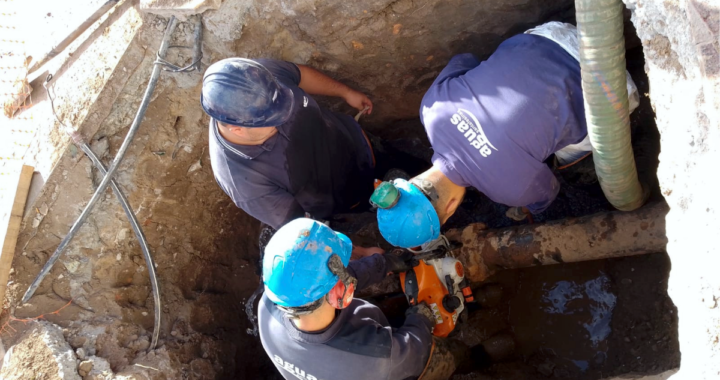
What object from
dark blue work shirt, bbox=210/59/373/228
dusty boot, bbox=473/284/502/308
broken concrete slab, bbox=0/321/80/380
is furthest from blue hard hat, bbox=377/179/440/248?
broken concrete slab, bbox=0/321/80/380

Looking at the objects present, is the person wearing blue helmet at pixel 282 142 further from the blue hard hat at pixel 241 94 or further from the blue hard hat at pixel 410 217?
the blue hard hat at pixel 410 217

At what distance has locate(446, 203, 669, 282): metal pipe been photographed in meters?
2.81

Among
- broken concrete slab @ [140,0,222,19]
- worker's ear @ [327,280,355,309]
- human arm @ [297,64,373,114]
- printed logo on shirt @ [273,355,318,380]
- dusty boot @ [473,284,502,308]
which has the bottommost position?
dusty boot @ [473,284,502,308]

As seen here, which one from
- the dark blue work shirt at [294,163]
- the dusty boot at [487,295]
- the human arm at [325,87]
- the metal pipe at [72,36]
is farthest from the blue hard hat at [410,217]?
the metal pipe at [72,36]

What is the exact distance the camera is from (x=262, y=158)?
2.82m

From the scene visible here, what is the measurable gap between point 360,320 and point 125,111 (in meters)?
1.94

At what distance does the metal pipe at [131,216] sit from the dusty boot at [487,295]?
2.19m

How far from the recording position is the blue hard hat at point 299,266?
2334 mm

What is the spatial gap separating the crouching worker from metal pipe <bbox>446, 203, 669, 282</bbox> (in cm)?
62

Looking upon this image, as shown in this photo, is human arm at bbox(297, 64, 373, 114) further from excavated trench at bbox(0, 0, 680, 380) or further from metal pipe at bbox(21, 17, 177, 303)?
metal pipe at bbox(21, 17, 177, 303)

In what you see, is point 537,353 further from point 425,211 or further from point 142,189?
point 142,189

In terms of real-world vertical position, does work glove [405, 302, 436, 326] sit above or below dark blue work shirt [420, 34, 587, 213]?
below

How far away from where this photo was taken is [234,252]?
13.4 ft

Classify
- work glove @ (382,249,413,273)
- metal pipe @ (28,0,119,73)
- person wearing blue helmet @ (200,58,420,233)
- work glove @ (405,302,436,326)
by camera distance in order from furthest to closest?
metal pipe @ (28,0,119,73) < work glove @ (382,249,413,273) < work glove @ (405,302,436,326) < person wearing blue helmet @ (200,58,420,233)
